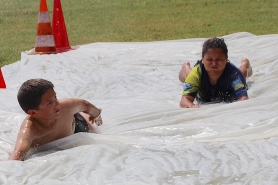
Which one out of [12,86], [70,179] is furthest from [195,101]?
[70,179]

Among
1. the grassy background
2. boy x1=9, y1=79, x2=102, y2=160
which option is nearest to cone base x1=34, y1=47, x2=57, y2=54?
the grassy background

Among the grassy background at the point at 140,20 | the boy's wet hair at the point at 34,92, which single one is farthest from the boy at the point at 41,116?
the grassy background at the point at 140,20

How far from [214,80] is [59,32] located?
13.1 feet

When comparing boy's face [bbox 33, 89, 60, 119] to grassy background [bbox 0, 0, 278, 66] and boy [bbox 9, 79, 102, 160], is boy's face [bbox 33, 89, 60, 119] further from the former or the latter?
grassy background [bbox 0, 0, 278, 66]

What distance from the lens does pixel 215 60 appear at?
18.0 feet

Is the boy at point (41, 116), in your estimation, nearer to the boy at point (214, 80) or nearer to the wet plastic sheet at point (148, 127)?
the wet plastic sheet at point (148, 127)

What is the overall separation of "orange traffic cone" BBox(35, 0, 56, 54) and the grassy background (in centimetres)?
97

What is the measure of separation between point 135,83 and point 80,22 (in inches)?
273

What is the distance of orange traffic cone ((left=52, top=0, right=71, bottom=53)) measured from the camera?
880 cm

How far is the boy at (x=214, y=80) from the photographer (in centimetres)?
548

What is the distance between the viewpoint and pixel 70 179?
362 centimetres

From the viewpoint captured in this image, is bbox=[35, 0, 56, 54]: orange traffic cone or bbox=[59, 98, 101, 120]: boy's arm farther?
bbox=[35, 0, 56, 54]: orange traffic cone

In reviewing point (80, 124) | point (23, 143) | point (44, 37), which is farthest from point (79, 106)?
point (44, 37)

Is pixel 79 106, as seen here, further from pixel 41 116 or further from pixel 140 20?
pixel 140 20
